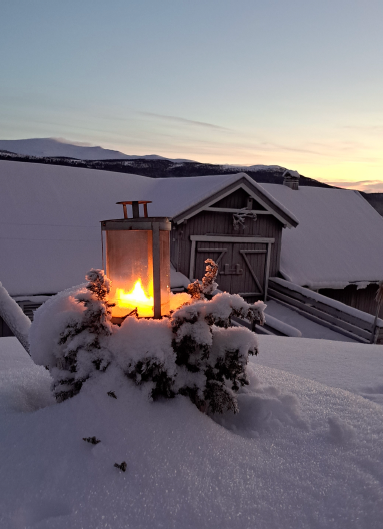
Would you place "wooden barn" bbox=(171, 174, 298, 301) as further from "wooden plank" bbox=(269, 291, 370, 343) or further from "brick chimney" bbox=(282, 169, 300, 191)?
"brick chimney" bbox=(282, 169, 300, 191)

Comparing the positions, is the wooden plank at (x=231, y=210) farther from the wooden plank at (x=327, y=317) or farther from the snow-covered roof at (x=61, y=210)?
the wooden plank at (x=327, y=317)

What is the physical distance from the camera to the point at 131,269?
289 cm

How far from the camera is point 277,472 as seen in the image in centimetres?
194

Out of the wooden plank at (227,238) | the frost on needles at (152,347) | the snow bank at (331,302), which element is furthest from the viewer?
the wooden plank at (227,238)

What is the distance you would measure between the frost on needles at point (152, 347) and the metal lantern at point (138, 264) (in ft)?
0.90

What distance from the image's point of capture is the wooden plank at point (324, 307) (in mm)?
10500

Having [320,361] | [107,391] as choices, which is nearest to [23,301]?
[320,361]

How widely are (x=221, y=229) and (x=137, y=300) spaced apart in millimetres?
10370

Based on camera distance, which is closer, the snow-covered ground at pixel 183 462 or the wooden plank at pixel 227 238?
the snow-covered ground at pixel 183 462

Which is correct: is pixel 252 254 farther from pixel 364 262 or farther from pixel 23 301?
→ pixel 23 301

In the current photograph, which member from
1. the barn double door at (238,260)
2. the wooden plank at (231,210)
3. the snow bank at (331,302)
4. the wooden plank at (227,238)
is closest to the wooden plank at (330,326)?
the snow bank at (331,302)

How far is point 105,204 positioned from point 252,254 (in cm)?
539

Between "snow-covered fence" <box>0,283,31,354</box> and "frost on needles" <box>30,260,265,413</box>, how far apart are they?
77cm

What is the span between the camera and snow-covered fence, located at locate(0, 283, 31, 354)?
3146mm
